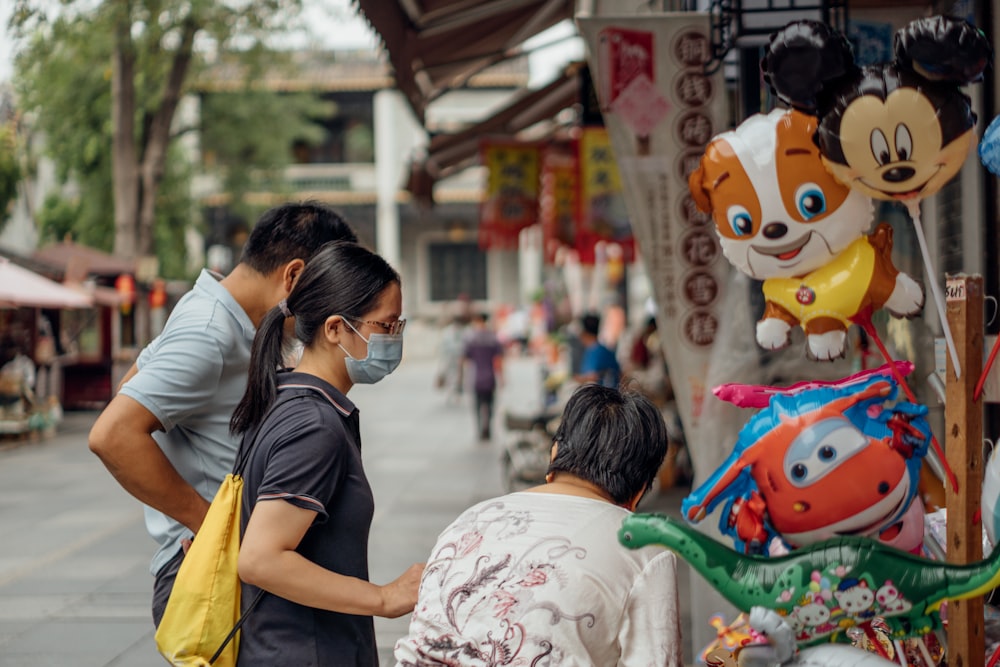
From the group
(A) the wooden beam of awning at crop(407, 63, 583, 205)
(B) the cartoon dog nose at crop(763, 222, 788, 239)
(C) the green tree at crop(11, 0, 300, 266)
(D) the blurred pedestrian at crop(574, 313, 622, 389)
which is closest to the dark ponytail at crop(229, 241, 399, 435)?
(B) the cartoon dog nose at crop(763, 222, 788, 239)

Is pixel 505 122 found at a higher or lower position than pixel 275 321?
higher

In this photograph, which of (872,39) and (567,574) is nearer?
(567,574)

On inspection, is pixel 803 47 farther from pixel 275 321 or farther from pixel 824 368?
pixel 824 368

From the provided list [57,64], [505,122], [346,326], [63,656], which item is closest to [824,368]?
[346,326]

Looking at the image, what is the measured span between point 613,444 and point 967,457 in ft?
2.76

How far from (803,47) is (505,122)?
9.28 m

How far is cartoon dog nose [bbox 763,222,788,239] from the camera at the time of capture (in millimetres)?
2615

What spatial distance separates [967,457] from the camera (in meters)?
2.31

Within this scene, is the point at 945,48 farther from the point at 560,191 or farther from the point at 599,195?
the point at 560,191

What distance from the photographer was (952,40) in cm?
219

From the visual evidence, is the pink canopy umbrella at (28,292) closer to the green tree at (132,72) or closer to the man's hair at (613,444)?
the green tree at (132,72)

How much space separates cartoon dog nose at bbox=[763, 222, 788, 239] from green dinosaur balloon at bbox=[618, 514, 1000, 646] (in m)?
0.92

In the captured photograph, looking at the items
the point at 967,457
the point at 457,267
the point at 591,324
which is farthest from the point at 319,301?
the point at 457,267

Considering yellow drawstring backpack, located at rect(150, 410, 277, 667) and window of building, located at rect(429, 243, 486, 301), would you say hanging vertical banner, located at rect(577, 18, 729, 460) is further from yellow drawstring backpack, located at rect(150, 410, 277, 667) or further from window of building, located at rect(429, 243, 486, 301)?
window of building, located at rect(429, 243, 486, 301)
